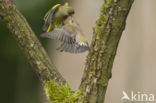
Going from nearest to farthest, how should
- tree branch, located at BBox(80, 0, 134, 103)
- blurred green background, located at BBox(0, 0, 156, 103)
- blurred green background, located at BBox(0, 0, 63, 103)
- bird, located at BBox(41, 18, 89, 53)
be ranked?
tree branch, located at BBox(80, 0, 134, 103) → bird, located at BBox(41, 18, 89, 53) → blurred green background, located at BBox(0, 0, 156, 103) → blurred green background, located at BBox(0, 0, 63, 103)

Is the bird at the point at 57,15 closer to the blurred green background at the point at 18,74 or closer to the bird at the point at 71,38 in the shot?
the bird at the point at 71,38

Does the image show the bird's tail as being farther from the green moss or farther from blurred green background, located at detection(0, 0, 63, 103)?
blurred green background, located at detection(0, 0, 63, 103)

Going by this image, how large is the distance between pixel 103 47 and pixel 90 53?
62 mm

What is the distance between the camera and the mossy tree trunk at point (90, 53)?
1.65 m

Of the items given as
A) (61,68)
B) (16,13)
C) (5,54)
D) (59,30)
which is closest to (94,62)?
(59,30)

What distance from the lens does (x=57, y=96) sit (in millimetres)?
1849

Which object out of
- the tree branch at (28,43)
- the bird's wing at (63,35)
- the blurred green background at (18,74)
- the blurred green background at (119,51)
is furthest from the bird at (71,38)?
the blurred green background at (18,74)

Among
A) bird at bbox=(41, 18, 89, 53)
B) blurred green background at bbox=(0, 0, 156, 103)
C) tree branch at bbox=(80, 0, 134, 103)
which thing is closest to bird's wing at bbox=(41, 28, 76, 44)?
bird at bbox=(41, 18, 89, 53)

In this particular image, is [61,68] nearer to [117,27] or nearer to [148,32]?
[148,32]

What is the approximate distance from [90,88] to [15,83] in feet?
15.0

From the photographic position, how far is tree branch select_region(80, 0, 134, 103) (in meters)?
1.64

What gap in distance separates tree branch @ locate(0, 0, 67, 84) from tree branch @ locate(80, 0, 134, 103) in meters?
0.19

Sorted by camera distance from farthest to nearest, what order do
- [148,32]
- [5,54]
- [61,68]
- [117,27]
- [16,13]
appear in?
[5,54] → [61,68] → [148,32] → [16,13] → [117,27]

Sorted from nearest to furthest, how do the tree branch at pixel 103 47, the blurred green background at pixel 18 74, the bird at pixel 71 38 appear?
the tree branch at pixel 103 47, the bird at pixel 71 38, the blurred green background at pixel 18 74
